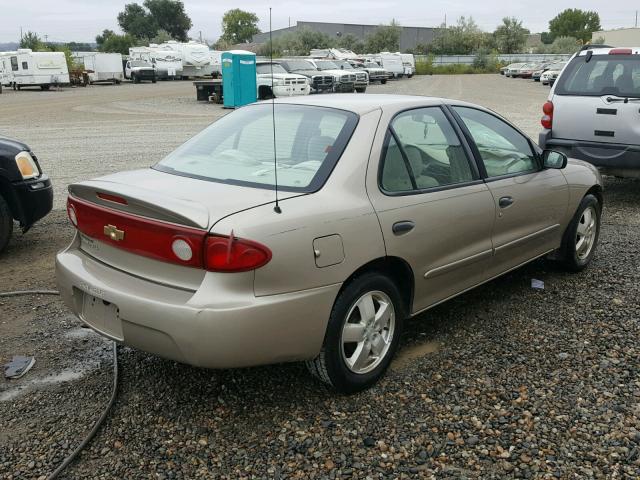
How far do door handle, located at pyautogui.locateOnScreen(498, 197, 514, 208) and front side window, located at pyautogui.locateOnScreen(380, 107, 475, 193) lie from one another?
292 mm

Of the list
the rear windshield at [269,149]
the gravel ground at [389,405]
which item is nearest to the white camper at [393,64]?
the gravel ground at [389,405]

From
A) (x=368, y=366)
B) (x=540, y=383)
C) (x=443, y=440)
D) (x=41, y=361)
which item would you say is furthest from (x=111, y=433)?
(x=540, y=383)

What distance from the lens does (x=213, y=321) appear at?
280cm

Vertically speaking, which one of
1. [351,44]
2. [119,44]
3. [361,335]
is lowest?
[361,335]

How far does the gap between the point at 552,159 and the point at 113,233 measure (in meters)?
3.25

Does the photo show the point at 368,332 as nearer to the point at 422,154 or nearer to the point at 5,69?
the point at 422,154

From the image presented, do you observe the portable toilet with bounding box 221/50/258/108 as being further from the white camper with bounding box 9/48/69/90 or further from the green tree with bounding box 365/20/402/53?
the green tree with bounding box 365/20/402/53

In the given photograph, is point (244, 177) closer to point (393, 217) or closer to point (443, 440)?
point (393, 217)

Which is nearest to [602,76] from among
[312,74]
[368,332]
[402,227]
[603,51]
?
[603,51]

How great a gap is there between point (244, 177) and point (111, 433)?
1450 mm

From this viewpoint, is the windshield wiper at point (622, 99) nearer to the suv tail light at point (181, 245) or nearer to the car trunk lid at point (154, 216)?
the car trunk lid at point (154, 216)

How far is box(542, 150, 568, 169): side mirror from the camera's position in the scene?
4.76m

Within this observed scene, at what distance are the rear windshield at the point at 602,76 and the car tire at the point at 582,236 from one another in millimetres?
2872

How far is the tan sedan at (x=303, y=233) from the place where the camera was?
9.41ft
